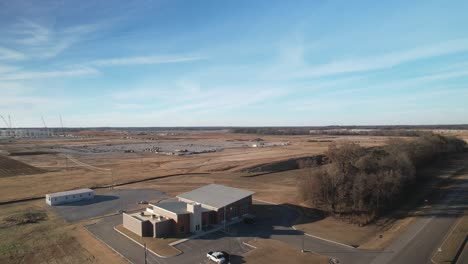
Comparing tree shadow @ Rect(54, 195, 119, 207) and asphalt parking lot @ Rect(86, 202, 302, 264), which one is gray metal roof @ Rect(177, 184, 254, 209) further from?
tree shadow @ Rect(54, 195, 119, 207)

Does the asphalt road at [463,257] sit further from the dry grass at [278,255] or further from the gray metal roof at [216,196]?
the gray metal roof at [216,196]

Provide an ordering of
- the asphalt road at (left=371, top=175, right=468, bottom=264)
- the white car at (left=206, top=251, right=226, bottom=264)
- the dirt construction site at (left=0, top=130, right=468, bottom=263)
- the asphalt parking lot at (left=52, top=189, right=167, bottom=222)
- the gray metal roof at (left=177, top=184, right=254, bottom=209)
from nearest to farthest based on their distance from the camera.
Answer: the white car at (left=206, top=251, right=226, bottom=264) < the asphalt road at (left=371, top=175, right=468, bottom=264) < the dirt construction site at (left=0, top=130, right=468, bottom=263) < the gray metal roof at (left=177, top=184, right=254, bottom=209) < the asphalt parking lot at (left=52, top=189, right=167, bottom=222)

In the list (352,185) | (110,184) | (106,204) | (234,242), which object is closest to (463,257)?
(352,185)

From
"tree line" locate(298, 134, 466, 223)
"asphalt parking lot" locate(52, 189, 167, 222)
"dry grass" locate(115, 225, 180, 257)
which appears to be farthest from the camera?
"asphalt parking lot" locate(52, 189, 167, 222)

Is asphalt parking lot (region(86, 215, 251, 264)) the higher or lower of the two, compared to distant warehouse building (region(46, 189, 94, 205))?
lower

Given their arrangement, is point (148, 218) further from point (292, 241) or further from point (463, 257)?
point (463, 257)

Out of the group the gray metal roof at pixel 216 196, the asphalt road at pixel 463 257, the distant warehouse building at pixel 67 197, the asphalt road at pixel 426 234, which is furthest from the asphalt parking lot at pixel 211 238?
the asphalt road at pixel 463 257

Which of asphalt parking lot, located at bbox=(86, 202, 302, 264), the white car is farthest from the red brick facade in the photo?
the white car
